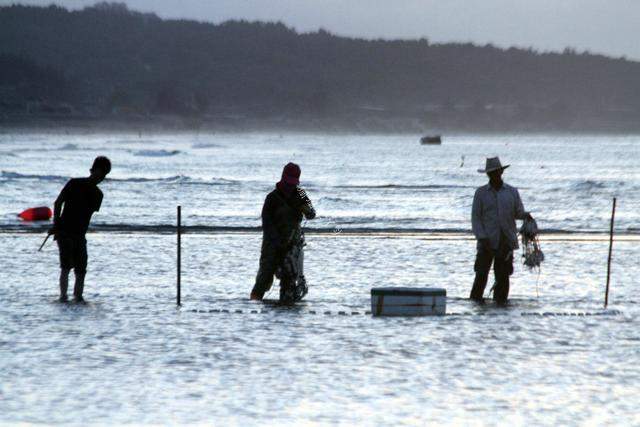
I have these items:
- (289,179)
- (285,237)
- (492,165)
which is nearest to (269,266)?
(285,237)

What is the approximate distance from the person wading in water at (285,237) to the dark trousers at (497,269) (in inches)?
69.1

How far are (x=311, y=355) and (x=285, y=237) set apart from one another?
3.26 m

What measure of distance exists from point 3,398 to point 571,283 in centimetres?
889

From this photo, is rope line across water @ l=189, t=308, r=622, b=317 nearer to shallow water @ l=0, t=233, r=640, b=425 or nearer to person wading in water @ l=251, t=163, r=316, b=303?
shallow water @ l=0, t=233, r=640, b=425

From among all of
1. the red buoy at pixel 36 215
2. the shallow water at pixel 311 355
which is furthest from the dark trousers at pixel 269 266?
the red buoy at pixel 36 215

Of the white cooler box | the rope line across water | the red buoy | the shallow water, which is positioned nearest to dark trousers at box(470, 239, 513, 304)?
the shallow water

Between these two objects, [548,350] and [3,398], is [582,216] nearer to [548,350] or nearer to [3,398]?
[548,350]

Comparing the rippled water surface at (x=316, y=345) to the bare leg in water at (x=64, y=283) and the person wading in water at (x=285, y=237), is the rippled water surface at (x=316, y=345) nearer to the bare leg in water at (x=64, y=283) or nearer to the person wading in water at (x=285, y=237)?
the bare leg in water at (x=64, y=283)

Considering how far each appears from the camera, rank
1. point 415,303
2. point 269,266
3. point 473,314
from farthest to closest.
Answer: point 269,266 → point 473,314 → point 415,303

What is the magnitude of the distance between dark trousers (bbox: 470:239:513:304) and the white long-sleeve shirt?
0.09 meters

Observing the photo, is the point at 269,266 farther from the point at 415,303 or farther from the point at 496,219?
the point at 496,219

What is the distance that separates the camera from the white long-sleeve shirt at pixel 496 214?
11891 millimetres

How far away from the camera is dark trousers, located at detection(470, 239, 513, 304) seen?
1195 centimetres

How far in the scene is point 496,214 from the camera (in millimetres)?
11898
